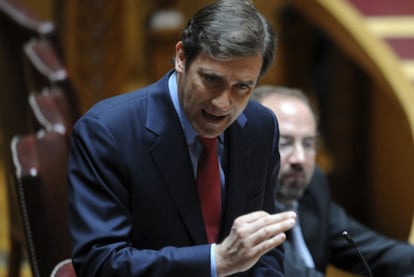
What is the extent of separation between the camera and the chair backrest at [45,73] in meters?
1.91

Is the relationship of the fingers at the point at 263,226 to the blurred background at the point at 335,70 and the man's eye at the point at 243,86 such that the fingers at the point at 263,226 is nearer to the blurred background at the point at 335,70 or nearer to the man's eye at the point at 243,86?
the man's eye at the point at 243,86

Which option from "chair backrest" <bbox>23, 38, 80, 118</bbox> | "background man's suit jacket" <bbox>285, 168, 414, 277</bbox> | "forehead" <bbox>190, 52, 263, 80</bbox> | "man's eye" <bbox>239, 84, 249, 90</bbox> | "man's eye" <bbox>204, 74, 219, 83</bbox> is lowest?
"background man's suit jacket" <bbox>285, 168, 414, 277</bbox>

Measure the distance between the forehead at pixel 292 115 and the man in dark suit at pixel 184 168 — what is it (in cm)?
36

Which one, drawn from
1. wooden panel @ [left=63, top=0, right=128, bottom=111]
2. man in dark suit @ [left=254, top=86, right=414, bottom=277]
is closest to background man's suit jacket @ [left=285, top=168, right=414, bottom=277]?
man in dark suit @ [left=254, top=86, right=414, bottom=277]

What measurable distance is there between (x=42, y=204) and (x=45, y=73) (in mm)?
599

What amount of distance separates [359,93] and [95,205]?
8.08ft

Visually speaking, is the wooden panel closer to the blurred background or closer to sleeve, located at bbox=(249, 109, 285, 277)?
the blurred background

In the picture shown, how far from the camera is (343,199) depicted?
341 centimetres

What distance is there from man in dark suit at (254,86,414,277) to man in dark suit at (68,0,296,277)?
34cm

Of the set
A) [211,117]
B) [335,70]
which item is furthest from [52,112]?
[335,70]

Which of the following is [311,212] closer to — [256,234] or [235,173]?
[235,173]

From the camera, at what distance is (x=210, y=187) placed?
1.16 metres

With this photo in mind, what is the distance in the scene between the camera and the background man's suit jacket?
156 cm

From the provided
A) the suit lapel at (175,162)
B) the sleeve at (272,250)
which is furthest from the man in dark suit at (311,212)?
the suit lapel at (175,162)
